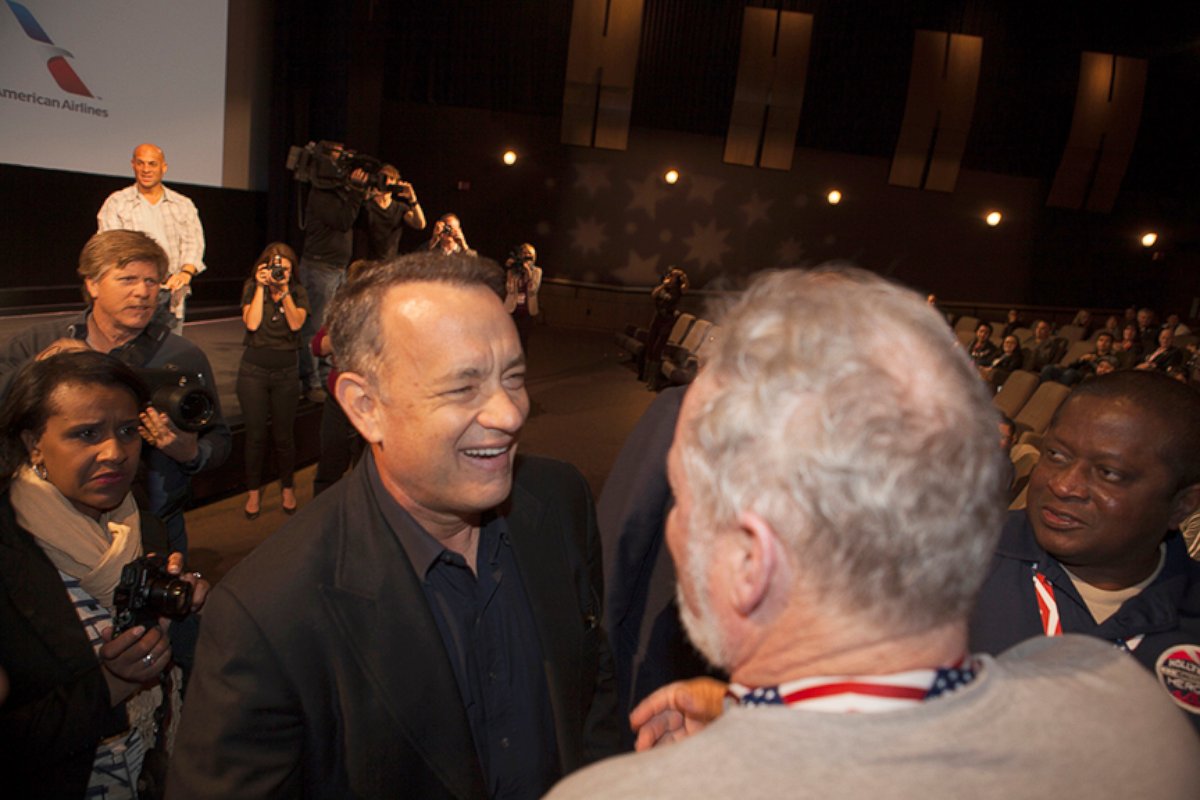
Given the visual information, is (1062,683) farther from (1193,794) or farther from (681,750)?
(681,750)

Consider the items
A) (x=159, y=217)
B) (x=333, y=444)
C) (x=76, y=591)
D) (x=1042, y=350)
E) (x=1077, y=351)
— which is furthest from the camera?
(x=1077, y=351)

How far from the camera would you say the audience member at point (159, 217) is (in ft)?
15.0

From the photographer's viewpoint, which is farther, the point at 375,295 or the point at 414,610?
the point at 375,295

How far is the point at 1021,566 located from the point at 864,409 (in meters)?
1.30

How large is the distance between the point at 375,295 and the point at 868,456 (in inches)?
42.4

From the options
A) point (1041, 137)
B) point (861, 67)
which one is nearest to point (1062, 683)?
point (861, 67)

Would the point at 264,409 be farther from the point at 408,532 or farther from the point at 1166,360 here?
the point at 1166,360

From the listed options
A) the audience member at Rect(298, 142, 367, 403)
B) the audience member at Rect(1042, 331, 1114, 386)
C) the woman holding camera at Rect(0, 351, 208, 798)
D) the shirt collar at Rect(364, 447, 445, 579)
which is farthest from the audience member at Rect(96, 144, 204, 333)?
the audience member at Rect(1042, 331, 1114, 386)

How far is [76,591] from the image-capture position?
1653 mm

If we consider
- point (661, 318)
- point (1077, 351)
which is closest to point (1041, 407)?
point (661, 318)

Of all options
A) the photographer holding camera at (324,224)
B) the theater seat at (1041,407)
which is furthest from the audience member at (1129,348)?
the photographer holding camera at (324,224)

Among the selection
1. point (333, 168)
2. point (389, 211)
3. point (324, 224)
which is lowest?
point (324, 224)

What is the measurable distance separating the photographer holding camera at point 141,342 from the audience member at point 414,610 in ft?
4.56

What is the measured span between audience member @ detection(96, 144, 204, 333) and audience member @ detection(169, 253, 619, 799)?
3.67 meters
